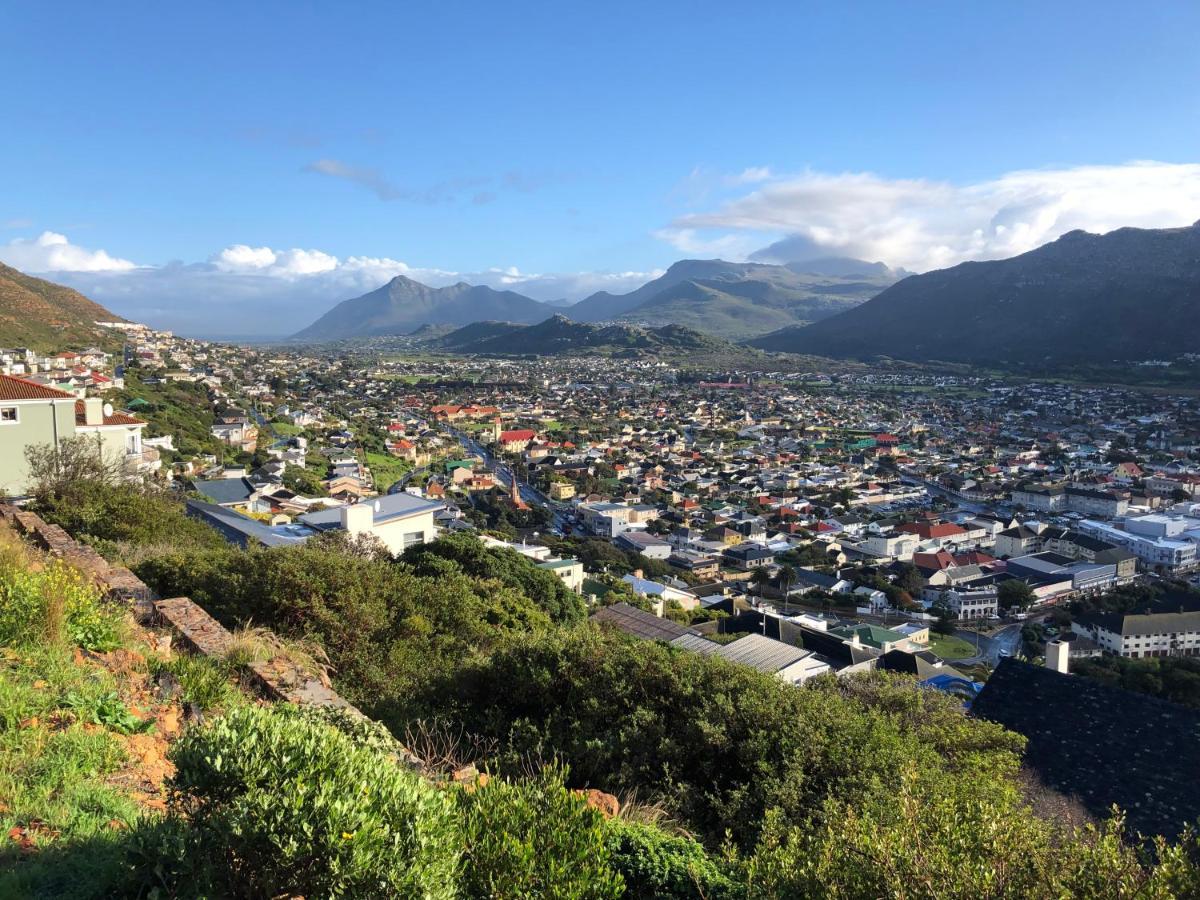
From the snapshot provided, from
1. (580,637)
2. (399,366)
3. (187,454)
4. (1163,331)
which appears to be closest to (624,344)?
(399,366)

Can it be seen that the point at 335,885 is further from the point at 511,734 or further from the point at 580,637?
the point at 580,637

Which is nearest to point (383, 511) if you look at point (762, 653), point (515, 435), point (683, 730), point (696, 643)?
point (696, 643)

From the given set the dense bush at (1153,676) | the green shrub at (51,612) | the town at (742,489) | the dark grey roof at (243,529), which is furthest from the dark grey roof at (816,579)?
the green shrub at (51,612)

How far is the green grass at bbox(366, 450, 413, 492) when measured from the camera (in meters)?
34.6

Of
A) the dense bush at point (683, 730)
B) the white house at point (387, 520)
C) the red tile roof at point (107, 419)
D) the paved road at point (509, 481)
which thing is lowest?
the paved road at point (509, 481)

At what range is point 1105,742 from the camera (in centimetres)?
839

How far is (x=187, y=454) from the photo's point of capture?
2814 centimetres

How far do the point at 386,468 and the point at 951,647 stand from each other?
1065 inches

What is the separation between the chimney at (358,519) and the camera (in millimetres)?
14594

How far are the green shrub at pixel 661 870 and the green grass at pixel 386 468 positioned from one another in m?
29.8

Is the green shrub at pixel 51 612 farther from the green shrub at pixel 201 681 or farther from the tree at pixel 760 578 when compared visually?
the tree at pixel 760 578

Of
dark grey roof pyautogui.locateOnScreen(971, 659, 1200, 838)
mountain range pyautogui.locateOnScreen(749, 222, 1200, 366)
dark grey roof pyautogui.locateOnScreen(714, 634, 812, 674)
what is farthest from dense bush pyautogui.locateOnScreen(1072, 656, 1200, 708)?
mountain range pyautogui.locateOnScreen(749, 222, 1200, 366)

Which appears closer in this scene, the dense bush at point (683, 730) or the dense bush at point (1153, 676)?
the dense bush at point (683, 730)

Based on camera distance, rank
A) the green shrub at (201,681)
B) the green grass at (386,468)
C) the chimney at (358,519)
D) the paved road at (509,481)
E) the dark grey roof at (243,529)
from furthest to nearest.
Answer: the paved road at (509,481), the green grass at (386,468), the chimney at (358,519), the dark grey roof at (243,529), the green shrub at (201,681)
